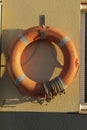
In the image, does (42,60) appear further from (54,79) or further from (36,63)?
(54,79)

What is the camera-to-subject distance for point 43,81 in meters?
7.26

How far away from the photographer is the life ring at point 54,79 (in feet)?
23.1

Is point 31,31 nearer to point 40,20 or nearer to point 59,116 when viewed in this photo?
point 40,20

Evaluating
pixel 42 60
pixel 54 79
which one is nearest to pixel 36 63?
pixel 42 60

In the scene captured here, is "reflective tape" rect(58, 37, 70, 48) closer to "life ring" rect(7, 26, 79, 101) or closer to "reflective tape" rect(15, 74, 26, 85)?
"life ring" rect(7, 26, 79, 101)

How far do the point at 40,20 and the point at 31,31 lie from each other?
250 millimetres

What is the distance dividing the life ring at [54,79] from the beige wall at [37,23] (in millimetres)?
161

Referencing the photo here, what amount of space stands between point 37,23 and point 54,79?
66 centimetres

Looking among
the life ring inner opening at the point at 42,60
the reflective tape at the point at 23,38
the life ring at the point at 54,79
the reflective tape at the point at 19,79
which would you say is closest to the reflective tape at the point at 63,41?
the life ring at the point at 54,79

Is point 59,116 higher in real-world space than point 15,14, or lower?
lower

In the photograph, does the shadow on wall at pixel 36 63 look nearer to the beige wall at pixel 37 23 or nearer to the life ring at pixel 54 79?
the beige wall at pixel 37 23

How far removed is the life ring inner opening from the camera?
7.29 meters

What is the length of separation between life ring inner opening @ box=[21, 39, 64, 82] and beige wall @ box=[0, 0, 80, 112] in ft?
0.03

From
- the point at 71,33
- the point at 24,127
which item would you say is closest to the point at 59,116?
the point at 24,127
